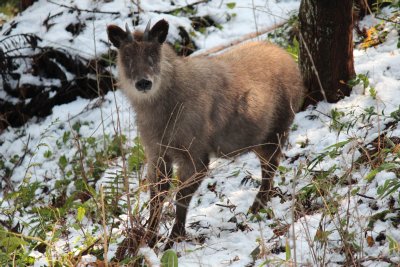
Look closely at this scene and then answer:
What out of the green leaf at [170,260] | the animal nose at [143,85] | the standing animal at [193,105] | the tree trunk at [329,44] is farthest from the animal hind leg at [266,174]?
the green leaf at [170,260]

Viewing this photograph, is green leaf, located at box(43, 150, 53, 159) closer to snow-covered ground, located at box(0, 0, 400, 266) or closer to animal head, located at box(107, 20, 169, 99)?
snow-covered ground, located at box(0, 0, 400, 266)

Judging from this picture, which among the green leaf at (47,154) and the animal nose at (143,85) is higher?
the animal nose at (143,85)

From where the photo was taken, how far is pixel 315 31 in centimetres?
575

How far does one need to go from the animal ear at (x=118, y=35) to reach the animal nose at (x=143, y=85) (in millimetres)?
437

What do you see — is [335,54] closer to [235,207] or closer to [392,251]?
[235,207]

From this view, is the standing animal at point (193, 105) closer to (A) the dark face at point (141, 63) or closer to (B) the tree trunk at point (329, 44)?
(A) the dark face at point (141, 63)

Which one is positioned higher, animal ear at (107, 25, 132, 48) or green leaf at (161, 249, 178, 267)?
animal ear at (107, 25, 132, 48)

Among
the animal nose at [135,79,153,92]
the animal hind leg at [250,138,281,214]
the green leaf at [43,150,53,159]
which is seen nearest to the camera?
the animal nose at [135,79,153,92]

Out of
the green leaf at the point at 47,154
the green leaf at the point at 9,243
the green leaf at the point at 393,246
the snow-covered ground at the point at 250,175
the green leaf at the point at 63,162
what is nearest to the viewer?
the green leaf at the point at 393,246

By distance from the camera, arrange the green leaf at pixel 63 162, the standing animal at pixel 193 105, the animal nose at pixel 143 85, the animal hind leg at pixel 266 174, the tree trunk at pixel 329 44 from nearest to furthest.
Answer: the animal nose at pixel 143 85
the standing animal at pixel 193 105
the animal hind leg at pixel 266 174
the tree trunk at pixel 329 44
the green leaf at pixel 63 162

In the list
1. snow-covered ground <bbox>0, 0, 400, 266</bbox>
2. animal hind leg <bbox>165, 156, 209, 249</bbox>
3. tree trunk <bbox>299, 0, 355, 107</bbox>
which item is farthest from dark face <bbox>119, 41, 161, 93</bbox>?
tree trunk <bbox>299, 0, 355, 107</bbox>

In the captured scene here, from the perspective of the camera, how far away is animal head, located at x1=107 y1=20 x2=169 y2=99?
4480mm

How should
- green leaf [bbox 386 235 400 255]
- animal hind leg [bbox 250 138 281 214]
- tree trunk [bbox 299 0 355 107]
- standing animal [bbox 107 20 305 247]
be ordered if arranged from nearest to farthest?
green leaf [bbox 386 235 400 255], standing animal [bbox 107 20 305 247], animal hind leg [bbox 250 138 281 214], tree trunk [bbox 299 0 355 107]

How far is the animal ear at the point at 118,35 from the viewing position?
4609 mm
